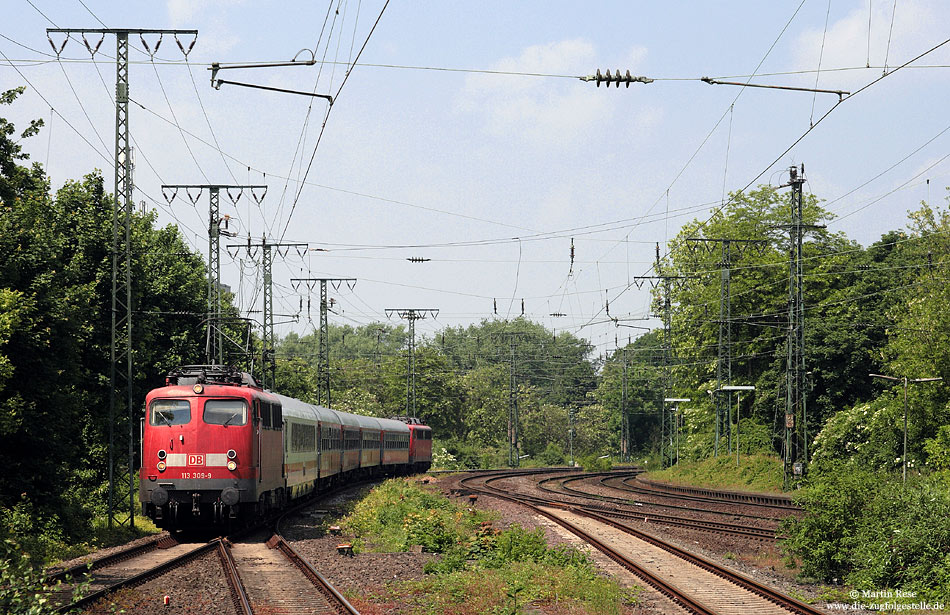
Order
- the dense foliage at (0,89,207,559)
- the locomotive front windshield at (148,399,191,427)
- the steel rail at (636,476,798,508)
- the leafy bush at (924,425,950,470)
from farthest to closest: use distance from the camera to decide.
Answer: the steel rail at (636,476,798,508)
the leafy bush at (924,425,950,470)
the locomotive front windshield at (148,399,191,427)
the dense foliage at (0,89,207,559)

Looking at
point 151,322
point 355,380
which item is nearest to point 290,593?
point 151,322

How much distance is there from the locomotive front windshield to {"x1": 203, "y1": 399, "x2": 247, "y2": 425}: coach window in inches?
18.0

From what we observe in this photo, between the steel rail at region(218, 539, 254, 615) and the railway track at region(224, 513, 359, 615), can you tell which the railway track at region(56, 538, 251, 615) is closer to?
the steel rail at region(218, 539, 254, 615)

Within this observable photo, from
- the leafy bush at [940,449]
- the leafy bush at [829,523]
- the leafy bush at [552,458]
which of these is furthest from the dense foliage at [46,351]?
the leafy bush at [552,458]

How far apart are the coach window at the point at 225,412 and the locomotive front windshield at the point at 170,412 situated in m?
0.46

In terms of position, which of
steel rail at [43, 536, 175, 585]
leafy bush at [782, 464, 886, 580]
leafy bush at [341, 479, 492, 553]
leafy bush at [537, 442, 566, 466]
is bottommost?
leafy bush at [537, 442, 566, 466]

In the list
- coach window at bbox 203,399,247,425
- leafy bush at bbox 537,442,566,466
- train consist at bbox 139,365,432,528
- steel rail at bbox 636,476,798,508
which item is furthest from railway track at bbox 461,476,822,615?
leafy bush at bbox 537,442,566,466

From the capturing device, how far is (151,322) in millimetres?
37156

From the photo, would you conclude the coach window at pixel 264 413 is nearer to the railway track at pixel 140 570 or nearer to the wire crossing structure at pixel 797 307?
the railway track at pixel 140 570

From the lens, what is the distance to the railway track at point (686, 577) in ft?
47.2

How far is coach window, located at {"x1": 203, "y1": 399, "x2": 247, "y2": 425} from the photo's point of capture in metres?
22.7

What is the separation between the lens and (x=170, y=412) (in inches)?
898

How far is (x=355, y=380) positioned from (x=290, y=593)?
91.3 meters

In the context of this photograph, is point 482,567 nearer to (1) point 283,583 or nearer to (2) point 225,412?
(1) point 283,583
